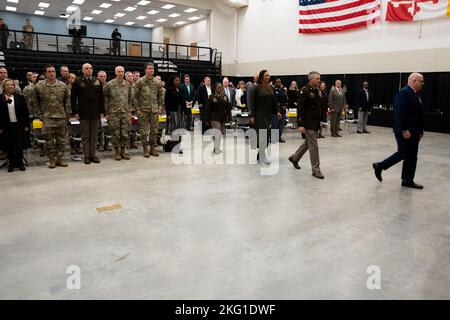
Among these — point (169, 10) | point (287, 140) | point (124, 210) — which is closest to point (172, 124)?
point (287, 140)

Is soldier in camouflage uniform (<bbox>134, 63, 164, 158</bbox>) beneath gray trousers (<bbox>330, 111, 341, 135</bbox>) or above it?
above

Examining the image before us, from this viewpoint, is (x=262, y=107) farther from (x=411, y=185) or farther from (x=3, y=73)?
(x=3, y=73)

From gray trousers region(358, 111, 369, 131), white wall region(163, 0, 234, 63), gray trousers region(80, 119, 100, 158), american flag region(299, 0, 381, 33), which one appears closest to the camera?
gray trousers region(80, 119, 100, 158)

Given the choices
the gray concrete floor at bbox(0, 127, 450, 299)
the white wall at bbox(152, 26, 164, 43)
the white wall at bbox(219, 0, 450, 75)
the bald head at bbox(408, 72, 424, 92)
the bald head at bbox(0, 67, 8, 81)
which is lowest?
the gray concrete floor at bbox(0, 127, 450, 299)

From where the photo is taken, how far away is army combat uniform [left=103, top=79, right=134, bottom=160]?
6.84 m

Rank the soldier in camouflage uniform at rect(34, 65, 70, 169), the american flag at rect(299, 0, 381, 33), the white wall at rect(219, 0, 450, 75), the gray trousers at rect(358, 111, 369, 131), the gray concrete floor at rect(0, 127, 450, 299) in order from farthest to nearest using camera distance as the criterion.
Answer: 1. the american flag at rect(299, 0, 381, 33)
2. the white wall at rect(219, 0, 450, 75)
3. the gray trousers at rect(358, 111, 369, 131)
4. the soldier in camouflage uniform at rect(34, 65, 70, 169)
5. the gray concrete floor at rect(0, 127, 450, 299)

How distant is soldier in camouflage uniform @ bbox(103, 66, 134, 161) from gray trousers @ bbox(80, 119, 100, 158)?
30 cm

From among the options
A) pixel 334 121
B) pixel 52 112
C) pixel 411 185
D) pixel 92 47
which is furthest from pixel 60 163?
pixel 92 47

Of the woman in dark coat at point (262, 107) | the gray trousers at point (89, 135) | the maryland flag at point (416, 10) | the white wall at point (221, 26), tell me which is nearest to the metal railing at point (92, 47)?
the white wall at point (221, 26)

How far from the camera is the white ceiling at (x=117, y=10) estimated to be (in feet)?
74.1

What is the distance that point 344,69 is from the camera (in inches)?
613

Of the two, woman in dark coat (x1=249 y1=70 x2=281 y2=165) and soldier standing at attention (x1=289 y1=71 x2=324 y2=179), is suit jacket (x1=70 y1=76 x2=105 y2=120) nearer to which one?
woman in dark coat (x1=249 y1=70 x2=281 y2=165)

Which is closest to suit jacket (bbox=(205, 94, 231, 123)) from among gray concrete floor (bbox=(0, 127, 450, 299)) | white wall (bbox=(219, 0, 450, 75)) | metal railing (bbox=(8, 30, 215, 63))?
gray concrete floor (bbox=(0, 127, 450, 299))
